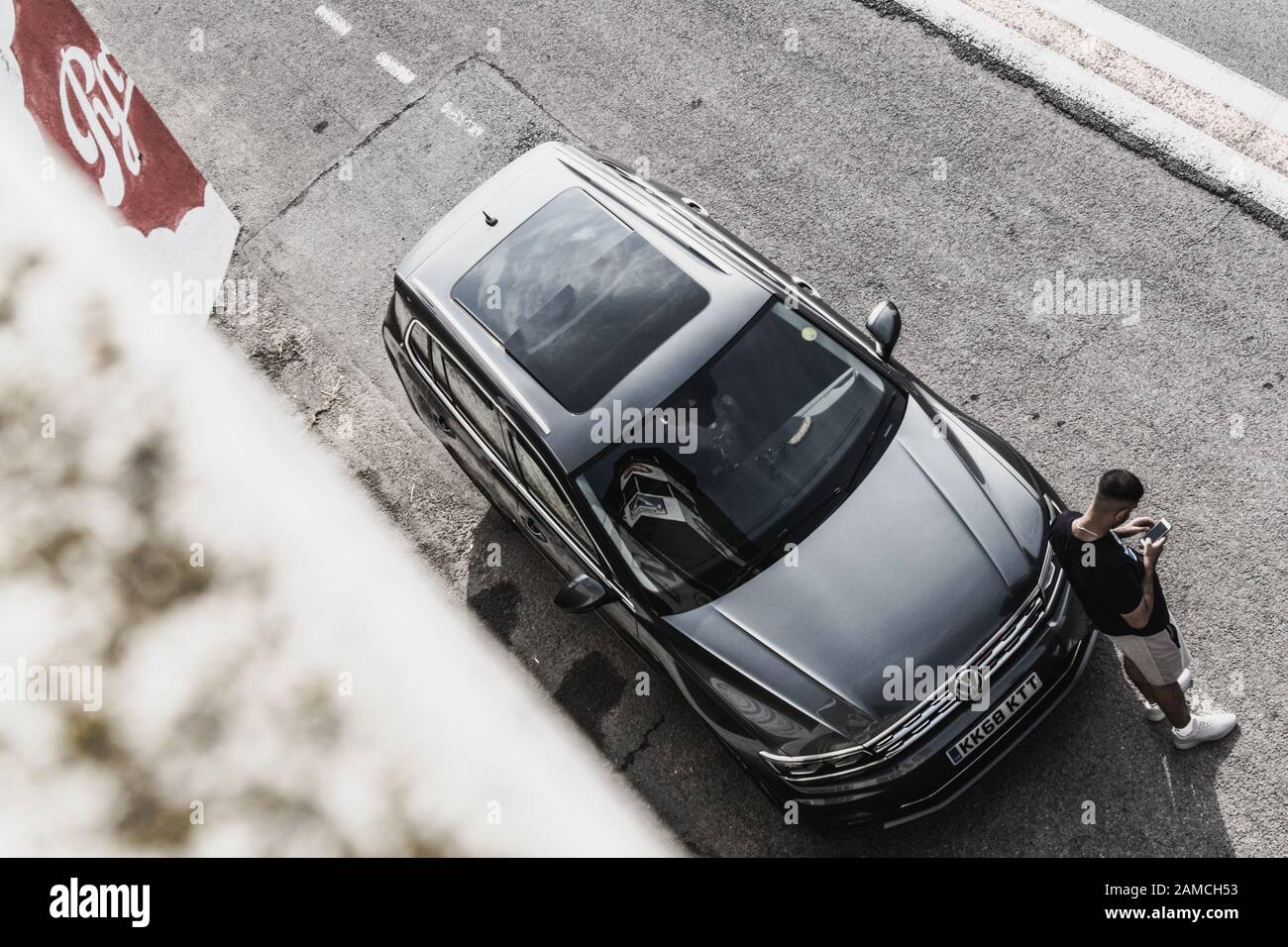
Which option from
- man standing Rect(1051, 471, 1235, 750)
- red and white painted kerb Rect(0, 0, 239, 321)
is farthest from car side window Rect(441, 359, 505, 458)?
man standing Rect(1051, 471, 1235, 750)

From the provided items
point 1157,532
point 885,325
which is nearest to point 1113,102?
point 885,325

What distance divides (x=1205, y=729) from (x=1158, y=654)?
2.33 ft

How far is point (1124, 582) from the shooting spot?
493cm

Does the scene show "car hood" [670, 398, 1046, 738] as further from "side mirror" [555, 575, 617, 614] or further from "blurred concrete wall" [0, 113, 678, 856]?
"blurred concrete wall" [0, 113, 678, 856]

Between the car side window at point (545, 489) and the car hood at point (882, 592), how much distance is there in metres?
0.71

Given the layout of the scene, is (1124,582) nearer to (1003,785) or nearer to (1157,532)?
(1157,532)

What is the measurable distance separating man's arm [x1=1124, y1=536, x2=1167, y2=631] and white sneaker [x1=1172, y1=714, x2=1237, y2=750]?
2.97ft

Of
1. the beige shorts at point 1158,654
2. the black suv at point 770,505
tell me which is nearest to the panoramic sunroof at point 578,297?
the black suv at point 770,505

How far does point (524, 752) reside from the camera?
643 centimetres

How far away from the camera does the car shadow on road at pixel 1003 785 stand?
5605 mm

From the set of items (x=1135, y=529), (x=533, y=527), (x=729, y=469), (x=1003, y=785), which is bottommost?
(x=1003, y=785)
